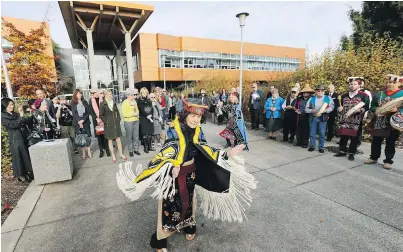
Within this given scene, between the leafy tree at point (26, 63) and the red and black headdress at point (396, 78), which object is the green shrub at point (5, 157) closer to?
the red and black headdress at point (396, 78)

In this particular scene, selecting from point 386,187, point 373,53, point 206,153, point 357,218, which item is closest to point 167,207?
point 206,153

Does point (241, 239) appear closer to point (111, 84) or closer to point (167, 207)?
point (167, 207)

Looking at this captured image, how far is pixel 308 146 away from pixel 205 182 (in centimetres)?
542

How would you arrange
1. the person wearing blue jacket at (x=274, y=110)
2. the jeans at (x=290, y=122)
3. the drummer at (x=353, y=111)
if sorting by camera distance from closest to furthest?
the drummer at (x=353, y=111), the jeans at (x=290, y=122), the person wearing blue jacket at (x=274, y=110)

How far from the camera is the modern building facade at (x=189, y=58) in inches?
1318

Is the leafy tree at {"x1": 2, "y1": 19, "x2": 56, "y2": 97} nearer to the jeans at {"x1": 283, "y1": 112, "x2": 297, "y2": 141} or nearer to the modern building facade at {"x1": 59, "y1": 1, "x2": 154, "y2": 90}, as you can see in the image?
the modern building facade at {"x1": 59, "y1": 1, "x2": 154, "y2": 90}

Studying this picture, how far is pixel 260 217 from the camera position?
337 cm

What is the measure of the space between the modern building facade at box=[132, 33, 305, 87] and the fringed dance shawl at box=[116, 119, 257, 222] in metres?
27.4

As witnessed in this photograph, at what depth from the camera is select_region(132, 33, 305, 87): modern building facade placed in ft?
110

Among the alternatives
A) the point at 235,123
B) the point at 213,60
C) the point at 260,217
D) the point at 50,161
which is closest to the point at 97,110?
the point at 50,161

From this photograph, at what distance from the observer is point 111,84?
35312mm

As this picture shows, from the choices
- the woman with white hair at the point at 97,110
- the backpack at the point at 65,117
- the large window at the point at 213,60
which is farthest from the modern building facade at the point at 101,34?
the woman with white hair at the point at 97,110

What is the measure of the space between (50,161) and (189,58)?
35178 millimetres

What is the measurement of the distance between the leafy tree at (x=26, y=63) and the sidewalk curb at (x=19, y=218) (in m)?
10.9
